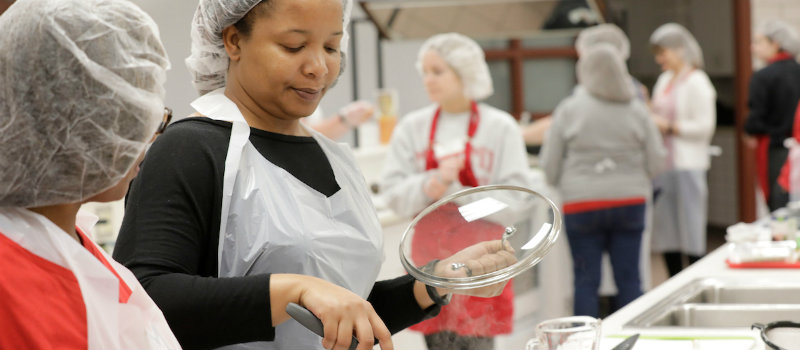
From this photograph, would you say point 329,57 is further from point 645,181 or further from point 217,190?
point 645,181

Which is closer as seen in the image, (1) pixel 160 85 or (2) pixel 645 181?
(1) pixel 160 85

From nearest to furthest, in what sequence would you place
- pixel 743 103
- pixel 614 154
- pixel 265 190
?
pixel 265 190 → pixel 614 154 → pixel 743 103

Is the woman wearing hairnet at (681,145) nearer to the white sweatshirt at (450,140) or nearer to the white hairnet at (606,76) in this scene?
the white hairnet at (606,76)

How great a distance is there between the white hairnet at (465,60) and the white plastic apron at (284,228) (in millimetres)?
2024

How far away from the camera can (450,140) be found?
332 centimetres

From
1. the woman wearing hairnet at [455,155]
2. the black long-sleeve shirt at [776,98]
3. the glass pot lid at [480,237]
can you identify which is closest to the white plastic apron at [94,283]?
the glass pot lid at [480,237]

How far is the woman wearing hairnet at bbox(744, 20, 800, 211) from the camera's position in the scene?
5.55 meters

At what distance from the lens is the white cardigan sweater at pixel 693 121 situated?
16.7ft

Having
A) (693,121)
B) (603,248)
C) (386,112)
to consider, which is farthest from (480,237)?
(693,121)

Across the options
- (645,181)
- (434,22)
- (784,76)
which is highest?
(434,22)

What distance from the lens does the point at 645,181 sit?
161 inches

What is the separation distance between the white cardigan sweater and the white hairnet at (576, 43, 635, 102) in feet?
4.19

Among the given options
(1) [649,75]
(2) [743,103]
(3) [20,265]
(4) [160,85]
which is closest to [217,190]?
(4) [160,85]

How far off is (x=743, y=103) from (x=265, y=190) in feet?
20.1
